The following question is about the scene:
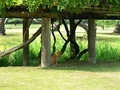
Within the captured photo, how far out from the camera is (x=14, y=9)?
1079cm

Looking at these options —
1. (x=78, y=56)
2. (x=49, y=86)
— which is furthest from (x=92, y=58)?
(x=49, y=86)

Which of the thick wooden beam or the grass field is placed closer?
the grass field

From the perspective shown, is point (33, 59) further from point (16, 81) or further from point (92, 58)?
point (16, 81)

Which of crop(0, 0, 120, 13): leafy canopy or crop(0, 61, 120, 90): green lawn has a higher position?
crop(0, 0, 120, 13): leafy canopy

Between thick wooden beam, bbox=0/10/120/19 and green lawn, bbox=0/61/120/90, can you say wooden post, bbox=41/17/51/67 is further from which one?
green lawn, bbox=0/61/120/90

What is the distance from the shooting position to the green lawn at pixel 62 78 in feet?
25.8

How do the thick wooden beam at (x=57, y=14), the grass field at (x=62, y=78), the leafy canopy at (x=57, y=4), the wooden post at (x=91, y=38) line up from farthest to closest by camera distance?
the wooden post at (x=91, y=38) < the thick wooden beam at (x=57, y=14) < the leafy canopy at (x=57, y=4) < the grass field at (x=62, y=78)

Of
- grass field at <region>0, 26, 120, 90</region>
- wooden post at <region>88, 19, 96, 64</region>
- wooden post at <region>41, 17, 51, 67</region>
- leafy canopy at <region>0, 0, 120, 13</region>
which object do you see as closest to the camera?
grass field at <region>0, 26, 120, 90</region>

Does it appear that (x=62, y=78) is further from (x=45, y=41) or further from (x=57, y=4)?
(x=45, y=41)

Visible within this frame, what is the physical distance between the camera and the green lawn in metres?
7.87

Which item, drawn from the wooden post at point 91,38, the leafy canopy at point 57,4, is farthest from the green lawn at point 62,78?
the leafy canopy at point 57,4

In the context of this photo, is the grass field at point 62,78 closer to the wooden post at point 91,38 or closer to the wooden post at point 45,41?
the wooden post at point 45,41

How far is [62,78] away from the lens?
29.5 feet

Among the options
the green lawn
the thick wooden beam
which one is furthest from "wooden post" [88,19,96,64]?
the green lawn
